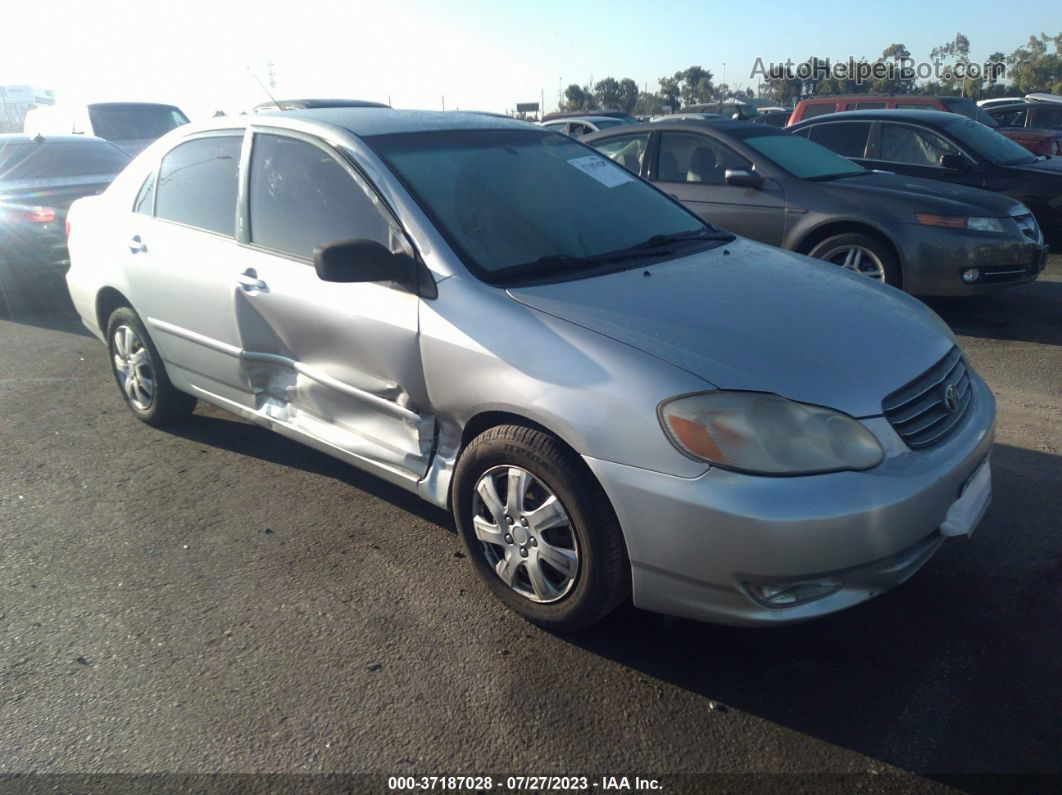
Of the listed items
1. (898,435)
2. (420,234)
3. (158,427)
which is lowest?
(158,427)

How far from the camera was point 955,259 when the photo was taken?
650 cm

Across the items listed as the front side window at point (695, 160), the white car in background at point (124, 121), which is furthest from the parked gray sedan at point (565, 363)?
the white car in background at point (124, 121)

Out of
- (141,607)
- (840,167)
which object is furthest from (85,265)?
(840,167)

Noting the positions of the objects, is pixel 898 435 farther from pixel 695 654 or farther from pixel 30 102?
pixel 30 102

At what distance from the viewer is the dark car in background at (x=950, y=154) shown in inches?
→ 342

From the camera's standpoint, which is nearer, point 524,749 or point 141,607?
point 524,749

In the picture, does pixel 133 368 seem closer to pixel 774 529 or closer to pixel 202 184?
pixel 202 184

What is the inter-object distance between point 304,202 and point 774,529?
242 cm

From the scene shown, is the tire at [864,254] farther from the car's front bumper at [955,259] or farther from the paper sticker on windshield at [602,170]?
the paper sticker on windshield at [602,170]

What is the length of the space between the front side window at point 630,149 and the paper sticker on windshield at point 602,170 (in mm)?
3618

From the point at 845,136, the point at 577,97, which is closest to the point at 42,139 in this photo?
the point at 845,136

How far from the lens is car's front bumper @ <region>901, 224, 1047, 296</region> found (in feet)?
21.3

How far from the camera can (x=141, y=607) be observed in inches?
132

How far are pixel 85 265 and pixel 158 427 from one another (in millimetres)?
1033
